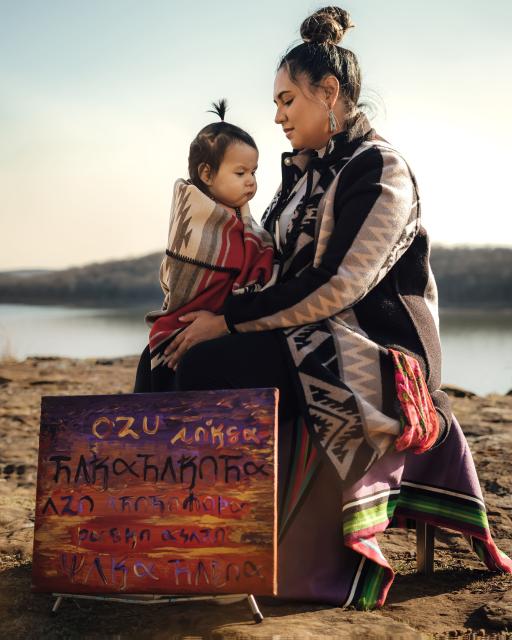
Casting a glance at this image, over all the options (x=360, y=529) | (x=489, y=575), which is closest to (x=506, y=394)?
(x=489, y=575)

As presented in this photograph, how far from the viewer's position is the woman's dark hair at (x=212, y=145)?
11.1 feet

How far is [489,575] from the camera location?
3297 mm

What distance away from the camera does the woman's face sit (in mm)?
3271

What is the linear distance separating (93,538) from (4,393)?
5390 millimetres

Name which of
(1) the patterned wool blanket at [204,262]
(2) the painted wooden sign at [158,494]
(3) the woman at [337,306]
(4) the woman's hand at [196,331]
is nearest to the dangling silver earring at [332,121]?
(3) the woman at [337,306]

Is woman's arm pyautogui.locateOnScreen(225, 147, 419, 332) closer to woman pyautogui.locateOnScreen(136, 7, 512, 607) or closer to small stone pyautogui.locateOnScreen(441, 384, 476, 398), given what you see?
woman pyautogui.locateOnScreen(136, 7, 512, 607)

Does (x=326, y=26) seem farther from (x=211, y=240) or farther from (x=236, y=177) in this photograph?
(x=211, y=240)

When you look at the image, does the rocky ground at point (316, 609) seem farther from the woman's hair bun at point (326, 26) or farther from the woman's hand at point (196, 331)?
the woman's hair bun at point (326, 26)

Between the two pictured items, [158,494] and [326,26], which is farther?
[326,26]

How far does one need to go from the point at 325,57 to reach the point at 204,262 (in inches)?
35.3

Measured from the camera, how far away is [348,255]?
9.66 feet

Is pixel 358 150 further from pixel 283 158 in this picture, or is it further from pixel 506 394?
pixel 506 394

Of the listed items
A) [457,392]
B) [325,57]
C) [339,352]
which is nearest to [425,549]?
[339,352]

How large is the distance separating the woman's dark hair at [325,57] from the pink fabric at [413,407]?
3.34 feet
